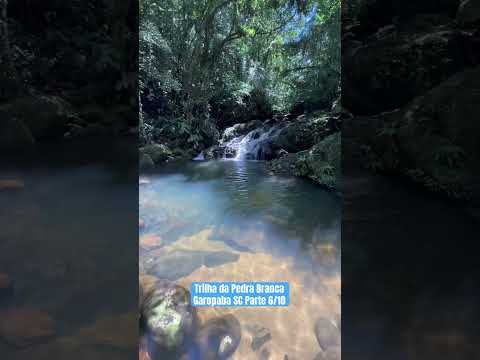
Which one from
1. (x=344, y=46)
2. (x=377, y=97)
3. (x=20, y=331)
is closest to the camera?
(x=20, y=331)

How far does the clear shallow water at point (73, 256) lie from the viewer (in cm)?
205

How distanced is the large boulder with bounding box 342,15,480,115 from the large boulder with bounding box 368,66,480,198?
155 millimetres

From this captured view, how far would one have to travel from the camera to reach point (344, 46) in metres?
2.82

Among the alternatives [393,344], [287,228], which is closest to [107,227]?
[287,228]

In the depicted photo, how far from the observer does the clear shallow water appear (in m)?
2.05

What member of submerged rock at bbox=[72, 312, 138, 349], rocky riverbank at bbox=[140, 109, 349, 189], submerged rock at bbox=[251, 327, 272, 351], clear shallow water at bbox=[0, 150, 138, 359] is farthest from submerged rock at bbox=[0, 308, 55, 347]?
submerged rock at bbox=[251, 327, 272, 351]

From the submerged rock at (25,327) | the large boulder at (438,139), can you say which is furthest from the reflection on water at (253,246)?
the large boulder at (438,139)

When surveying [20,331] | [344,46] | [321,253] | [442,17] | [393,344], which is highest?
[442,17]

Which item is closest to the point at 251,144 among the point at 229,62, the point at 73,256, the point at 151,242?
the point at 229,62

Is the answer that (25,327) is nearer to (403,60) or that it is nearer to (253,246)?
(253,246)

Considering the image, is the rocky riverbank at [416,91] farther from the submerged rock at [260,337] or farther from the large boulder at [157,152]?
the submerged rock at [260,337]

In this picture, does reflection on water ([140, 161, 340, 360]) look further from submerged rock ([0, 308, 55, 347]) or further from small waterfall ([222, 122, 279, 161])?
submerged rock ([0, 308, 55, 347])

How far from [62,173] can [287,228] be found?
231cm

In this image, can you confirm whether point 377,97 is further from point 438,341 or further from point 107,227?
point 107,227
